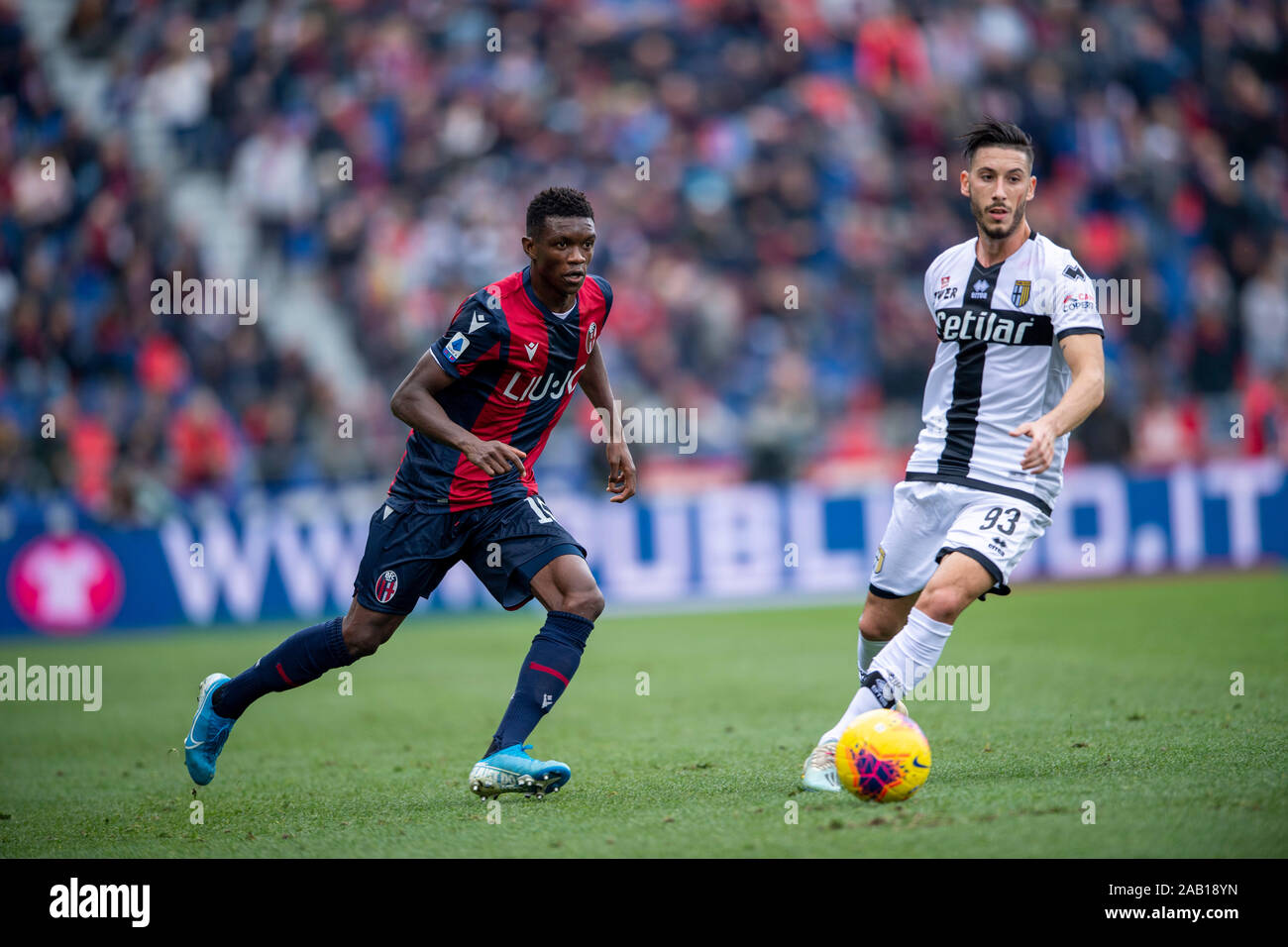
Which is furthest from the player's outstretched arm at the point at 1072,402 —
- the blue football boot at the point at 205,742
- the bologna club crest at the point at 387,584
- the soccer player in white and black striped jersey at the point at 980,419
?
the blue football boot at the point at 205,742

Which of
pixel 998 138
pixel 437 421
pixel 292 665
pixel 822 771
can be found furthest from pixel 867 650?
pixel 292 665

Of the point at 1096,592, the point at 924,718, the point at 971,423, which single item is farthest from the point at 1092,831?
the point at 1096,592

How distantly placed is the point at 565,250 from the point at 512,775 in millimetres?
2073

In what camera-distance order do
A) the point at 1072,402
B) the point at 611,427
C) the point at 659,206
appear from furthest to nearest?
the point at 659,206, the point at 611,427, the point at 1072,402

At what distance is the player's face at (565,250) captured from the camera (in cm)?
569

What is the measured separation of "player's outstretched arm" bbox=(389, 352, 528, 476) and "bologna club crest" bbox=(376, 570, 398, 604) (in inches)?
23.9

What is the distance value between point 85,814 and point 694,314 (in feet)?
38.9

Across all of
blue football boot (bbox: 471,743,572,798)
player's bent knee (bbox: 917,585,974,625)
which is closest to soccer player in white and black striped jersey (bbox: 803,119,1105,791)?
player's bent knee (bbox: 917,585,974,625)

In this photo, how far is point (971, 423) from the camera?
18.9 feet

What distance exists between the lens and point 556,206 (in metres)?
5.69

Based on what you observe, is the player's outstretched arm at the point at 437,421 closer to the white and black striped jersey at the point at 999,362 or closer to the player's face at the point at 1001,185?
the white and black striped jersey at the point at 999,362

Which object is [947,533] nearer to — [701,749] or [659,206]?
[701,749]

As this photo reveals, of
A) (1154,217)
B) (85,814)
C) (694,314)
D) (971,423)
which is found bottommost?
(85,814)
